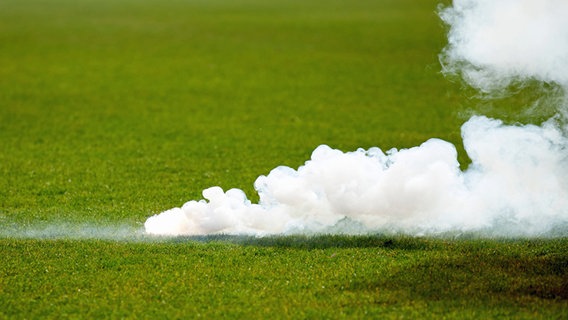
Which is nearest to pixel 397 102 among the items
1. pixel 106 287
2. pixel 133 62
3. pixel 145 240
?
pixel 133 62

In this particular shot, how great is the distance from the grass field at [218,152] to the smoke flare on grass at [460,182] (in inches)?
14.0

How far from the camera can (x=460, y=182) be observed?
10.4m

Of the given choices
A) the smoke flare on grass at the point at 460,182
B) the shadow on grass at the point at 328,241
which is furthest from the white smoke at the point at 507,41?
the shadow on grass at the point at 328,241

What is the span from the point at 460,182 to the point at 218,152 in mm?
6799

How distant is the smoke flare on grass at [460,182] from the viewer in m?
10.2

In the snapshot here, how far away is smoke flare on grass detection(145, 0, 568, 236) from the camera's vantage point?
10.2 metres

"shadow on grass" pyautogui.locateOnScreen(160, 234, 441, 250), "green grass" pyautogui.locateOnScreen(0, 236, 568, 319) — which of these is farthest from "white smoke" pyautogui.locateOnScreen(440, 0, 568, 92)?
"shadow on grass" pyautogui.locateOnScreen(160, 234, 441, 250)

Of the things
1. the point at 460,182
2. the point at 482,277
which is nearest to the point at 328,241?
the point at 460,182

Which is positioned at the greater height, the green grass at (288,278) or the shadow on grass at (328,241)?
the shadow on grass at (328,241)

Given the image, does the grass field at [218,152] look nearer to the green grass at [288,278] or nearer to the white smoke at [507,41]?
the green grass at [288,278]

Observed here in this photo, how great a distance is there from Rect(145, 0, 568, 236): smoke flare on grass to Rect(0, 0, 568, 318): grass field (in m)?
0.36

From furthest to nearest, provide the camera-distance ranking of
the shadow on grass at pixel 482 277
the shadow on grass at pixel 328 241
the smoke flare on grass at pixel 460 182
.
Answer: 1. the smoke flare on grass at pixel 460 182
2. the shadow on grass at pixel 328 241
3. the shadow on grass at pixel 482 277

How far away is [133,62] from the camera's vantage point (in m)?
28.9

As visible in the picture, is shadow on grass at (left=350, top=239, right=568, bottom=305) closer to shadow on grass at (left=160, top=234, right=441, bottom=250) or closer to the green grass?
the green grass
